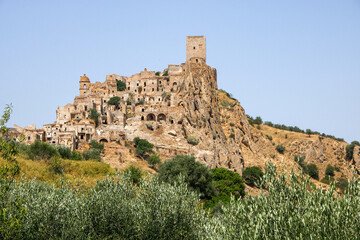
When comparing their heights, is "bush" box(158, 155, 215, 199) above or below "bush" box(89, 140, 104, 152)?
below

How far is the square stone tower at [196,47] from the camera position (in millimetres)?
90125

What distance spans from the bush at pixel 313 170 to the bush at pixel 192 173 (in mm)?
39909

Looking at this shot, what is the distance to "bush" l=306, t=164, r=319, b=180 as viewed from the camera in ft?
300

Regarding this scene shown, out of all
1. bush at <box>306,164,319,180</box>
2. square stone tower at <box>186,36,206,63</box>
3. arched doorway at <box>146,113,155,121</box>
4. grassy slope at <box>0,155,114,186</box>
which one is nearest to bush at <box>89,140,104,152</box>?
arched doorway at <box>146,113,155,121</box>

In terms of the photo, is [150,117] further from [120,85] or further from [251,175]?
[120,85]

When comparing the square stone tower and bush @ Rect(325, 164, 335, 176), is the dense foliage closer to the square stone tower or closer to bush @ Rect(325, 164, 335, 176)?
the square stone tower

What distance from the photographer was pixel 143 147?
73062 millimetres

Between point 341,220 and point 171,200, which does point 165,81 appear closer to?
point 171,200

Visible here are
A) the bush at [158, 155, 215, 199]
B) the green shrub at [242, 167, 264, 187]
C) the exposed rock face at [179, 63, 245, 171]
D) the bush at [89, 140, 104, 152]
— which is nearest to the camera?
the bush at [158, 155, 215, 199]

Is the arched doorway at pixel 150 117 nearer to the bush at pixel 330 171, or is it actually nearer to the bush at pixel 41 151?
the bush at pixel 41 151

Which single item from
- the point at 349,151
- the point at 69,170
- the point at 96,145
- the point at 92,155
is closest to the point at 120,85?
the point at 96,145

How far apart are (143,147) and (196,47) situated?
87.3 feet

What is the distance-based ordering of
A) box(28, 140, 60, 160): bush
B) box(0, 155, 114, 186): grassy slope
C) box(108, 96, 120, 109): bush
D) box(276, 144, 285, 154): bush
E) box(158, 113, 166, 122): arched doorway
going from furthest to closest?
box(276, 144, 285, 154): bush < box(108, 96, 120, 109): bush < box(158, 113, 166, 122): arched doorway < box(28, 140, 60, 160): bush < box(0, 155, 114, 186): grassy slope

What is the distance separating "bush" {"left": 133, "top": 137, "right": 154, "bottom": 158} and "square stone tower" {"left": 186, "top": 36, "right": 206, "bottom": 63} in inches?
880
